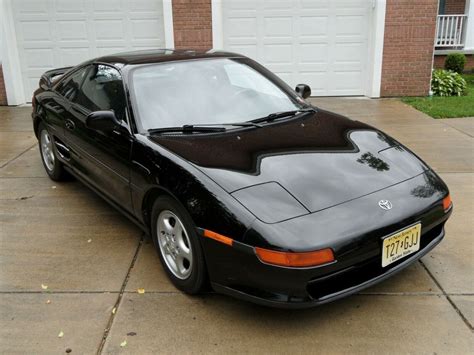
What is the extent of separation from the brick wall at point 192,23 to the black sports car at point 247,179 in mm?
5351

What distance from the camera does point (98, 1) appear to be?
956 cm

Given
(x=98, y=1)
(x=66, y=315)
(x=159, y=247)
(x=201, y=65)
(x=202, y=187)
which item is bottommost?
(x=66, y=315)

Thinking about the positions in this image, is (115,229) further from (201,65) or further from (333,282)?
(333,282)

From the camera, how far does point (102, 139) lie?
3842mm

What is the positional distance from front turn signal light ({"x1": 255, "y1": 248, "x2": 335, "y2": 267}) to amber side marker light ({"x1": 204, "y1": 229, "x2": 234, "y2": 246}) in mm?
183

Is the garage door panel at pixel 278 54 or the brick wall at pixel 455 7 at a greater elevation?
the brick wall at pixel 455 7

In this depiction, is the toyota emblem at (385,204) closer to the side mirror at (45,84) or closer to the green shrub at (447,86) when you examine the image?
the side mirror at (45,84)

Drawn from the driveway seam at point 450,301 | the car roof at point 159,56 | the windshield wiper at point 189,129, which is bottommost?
the driveway seam at point 450,301

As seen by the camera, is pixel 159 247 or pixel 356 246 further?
pixel 159 247

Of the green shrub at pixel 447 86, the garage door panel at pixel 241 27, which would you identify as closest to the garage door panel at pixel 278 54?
the garage door panel at pixel 241 27

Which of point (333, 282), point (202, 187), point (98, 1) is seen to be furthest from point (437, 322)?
point (98, 1)

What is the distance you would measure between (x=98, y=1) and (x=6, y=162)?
188 inches

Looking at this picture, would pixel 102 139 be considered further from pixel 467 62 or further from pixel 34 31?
pixel 467 62

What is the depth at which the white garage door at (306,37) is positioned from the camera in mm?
9672
